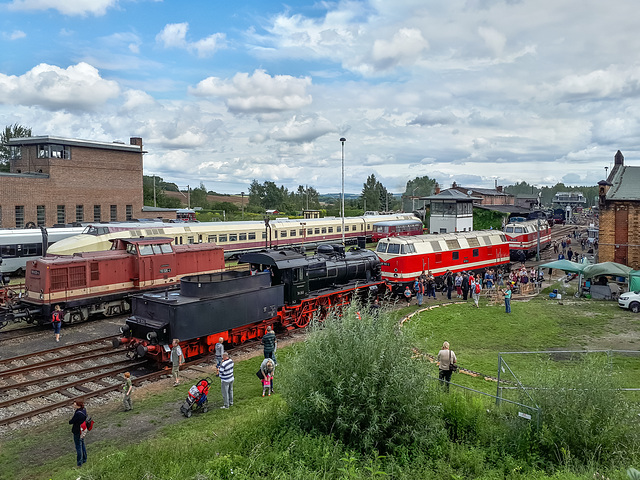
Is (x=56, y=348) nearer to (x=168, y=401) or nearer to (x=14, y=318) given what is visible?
(x=14, y=318)

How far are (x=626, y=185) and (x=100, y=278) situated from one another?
3213 centimetres

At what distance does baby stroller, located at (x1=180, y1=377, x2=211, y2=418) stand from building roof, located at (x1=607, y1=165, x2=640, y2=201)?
1150 inches

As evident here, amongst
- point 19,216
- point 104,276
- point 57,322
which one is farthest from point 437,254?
point 19,216

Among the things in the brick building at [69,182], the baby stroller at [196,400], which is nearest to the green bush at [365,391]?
the baby stroller at [196,400]

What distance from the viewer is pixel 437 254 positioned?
27.3 m

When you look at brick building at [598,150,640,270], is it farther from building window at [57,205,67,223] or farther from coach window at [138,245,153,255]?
building window at [57,205,67,223]

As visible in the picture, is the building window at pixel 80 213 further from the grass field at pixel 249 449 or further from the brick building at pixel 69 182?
the grass field at pixel 249 449

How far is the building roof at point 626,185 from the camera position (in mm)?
29594

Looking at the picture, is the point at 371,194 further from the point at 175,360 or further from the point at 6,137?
the point at 175,360

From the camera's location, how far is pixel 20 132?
67.1 m

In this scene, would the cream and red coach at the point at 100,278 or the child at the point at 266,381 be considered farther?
the cream and red coach at the point at 100,278

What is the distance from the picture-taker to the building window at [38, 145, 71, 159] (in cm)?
4462

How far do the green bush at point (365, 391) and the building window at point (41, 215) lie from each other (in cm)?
4313

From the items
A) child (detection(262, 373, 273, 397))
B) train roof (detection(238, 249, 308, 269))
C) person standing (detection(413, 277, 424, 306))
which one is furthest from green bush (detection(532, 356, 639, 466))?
person standing (detection(413, 277, 424, 306))
